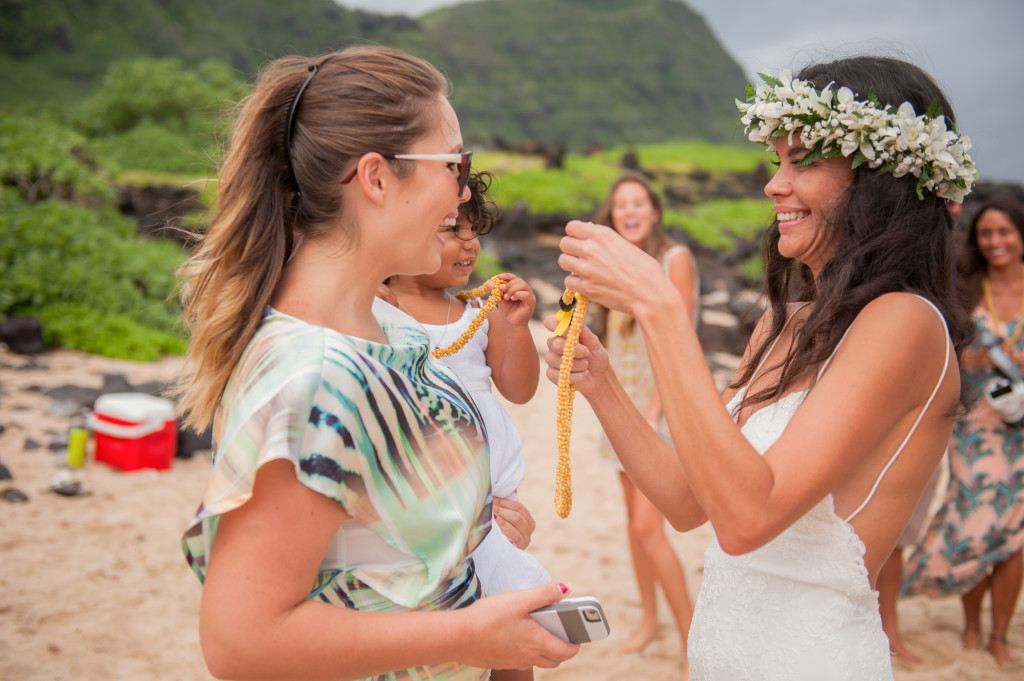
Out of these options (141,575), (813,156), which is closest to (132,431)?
(141,575)

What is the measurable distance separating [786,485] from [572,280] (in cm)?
71

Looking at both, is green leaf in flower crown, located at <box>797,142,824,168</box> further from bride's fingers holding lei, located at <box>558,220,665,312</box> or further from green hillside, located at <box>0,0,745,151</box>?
green hillside, located at <box>0,0,745,151</box>

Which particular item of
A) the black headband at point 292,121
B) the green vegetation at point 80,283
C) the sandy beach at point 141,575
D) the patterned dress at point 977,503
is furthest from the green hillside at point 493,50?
the black headband at point 292,121

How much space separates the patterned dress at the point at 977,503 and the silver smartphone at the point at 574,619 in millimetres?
3958

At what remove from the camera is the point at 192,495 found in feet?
20.3

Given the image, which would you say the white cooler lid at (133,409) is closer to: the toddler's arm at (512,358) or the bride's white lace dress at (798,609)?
the toddler's arm at (512,358)

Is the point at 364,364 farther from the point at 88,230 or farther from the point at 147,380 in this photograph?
the point at 88,230

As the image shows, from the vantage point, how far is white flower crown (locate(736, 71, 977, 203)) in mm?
1909

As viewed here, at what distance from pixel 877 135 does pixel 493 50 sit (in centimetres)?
10714

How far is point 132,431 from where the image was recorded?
623 cm

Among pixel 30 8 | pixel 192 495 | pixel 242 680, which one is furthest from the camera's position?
pixel 30 8

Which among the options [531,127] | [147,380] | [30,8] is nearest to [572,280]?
[147,380]

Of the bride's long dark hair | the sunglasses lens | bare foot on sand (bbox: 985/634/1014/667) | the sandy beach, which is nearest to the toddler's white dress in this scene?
the sunglasses lens

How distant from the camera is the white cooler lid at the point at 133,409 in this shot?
20.4 feet
